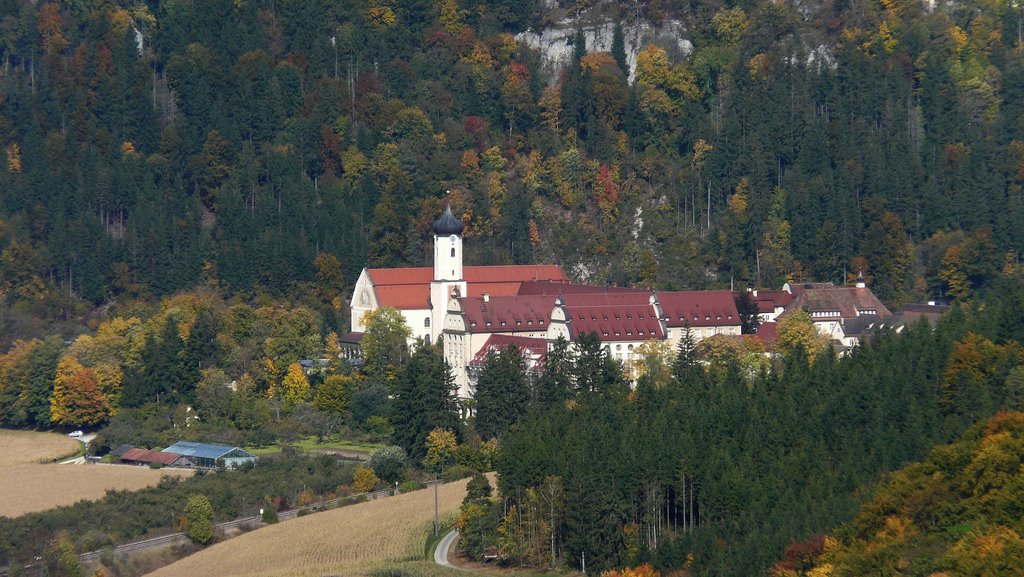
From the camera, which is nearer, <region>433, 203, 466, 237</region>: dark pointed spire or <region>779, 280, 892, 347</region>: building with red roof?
<region>779, 280, 892, 347</region>: building with red roof

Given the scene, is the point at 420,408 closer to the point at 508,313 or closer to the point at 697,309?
the point at 508,313

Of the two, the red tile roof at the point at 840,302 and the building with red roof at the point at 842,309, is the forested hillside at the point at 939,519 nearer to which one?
the building with red roof at the point at 842,309

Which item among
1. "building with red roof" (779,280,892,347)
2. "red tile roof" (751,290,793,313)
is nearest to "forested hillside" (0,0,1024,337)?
"building with red roof" (779,280,892,347)

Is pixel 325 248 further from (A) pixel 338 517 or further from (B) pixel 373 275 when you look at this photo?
(A) pixel 338 517

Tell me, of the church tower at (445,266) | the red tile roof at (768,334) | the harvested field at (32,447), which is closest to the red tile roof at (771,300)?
the red tile roof at (768,334)

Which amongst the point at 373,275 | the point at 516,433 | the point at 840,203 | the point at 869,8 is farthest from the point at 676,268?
the point at 516,433

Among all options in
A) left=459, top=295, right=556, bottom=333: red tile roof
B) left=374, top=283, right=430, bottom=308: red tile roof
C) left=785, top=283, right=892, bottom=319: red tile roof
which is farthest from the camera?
left=374, top=283, right=430, bottom=308: red tile roof

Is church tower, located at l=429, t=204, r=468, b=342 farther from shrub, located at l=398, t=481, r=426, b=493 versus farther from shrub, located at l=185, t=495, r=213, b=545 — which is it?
shrub, located at l=185, t=495, r=213, b=545
